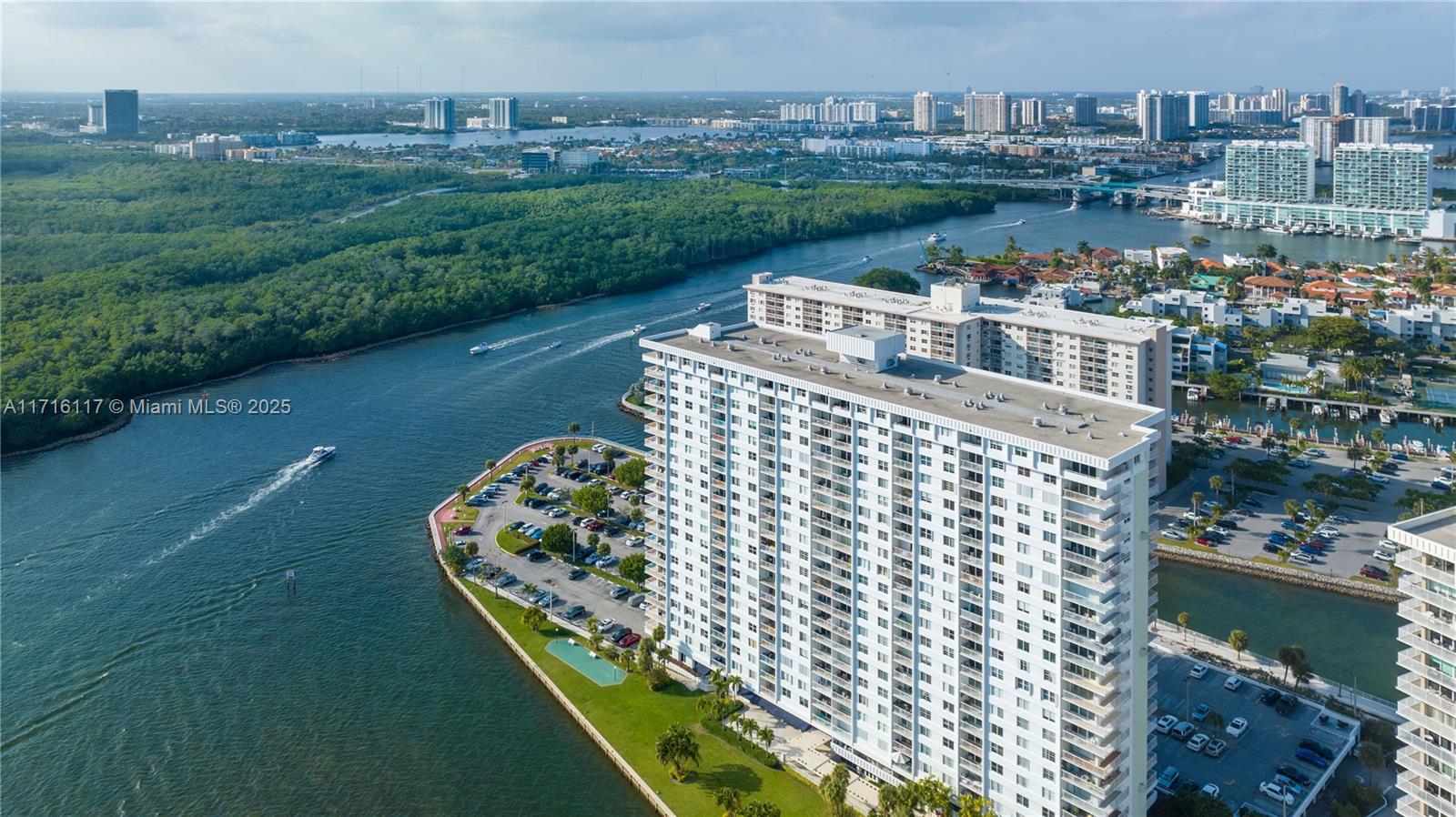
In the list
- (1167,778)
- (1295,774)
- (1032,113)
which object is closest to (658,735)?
(1167,778)

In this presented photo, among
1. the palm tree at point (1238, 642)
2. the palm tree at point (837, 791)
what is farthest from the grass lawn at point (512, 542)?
the palm tree at point (1238, 642)

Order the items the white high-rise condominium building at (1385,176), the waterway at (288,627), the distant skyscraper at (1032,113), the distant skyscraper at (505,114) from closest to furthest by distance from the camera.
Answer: the waterway at (288,627) → the white high-rise condominium building at (1385,176) → the distant skyscraper at (505,114) → the distant skyscraper at (1032,113)

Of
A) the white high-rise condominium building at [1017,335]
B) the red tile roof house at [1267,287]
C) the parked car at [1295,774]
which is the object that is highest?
the red tile roof house at [1267,287]

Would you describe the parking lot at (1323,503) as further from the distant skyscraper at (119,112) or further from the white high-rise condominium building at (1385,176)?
the distant skyscraper at (119,112)

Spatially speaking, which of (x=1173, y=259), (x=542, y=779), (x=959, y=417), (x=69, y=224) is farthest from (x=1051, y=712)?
(x=69, y=224)

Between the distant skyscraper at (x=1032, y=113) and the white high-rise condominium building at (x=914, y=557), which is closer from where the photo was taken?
the white high-rise condominium building at (x=914, y=557)

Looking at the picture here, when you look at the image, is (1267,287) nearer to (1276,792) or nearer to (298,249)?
(1276,792)

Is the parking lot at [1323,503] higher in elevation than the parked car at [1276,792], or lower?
higher

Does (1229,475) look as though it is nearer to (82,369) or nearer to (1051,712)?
(1051,712)

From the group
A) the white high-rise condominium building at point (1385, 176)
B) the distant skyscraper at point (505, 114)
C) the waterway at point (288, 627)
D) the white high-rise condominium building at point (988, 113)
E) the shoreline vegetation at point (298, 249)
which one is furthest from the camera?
the white high-rise condominium building at point (988, 113)
